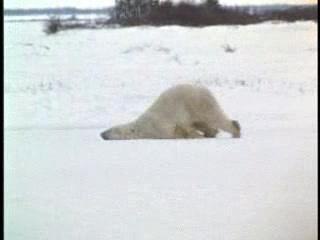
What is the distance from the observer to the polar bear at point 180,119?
1.06 meters

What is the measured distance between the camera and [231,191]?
1064 mm

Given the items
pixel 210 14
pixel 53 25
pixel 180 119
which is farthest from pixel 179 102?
pixel 53 25

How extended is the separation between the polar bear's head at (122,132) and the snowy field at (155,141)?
0.01 m

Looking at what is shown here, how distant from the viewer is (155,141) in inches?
41.8

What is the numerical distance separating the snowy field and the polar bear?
0.01 m

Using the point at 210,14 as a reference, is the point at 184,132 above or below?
below

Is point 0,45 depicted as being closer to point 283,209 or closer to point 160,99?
point 160,99

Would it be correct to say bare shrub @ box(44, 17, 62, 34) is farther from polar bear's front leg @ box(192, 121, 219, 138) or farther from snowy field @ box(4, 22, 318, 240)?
polar bear's front leg @ box(192, 121, 219, 138)

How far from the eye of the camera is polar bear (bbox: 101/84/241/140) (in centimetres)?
106

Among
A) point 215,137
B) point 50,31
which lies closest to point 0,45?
point 50,31

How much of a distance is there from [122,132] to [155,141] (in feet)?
0.22

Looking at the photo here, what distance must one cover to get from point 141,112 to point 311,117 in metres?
0.33

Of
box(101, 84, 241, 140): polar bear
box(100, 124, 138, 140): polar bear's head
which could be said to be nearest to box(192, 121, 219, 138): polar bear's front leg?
box(101, 84, 241, 140): polar bear

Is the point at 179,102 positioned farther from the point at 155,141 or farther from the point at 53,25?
the point at 53,25
